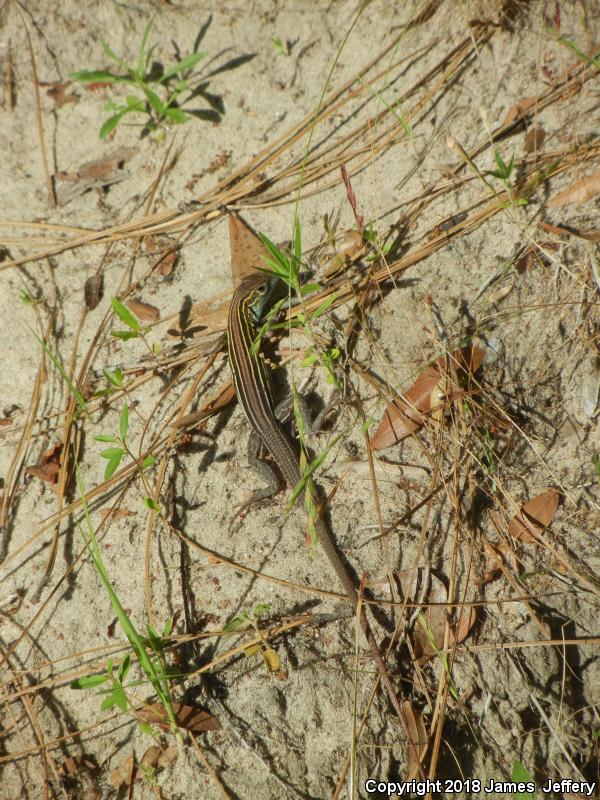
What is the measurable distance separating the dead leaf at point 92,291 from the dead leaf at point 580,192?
305 cm

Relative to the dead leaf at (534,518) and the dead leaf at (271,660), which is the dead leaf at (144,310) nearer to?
the dead leaf at (271,660)

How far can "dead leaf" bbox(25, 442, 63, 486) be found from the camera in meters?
3.24

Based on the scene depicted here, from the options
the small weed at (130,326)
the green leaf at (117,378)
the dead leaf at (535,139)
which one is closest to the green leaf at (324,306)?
the small weed at (130,326)

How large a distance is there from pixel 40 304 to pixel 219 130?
189 centimetres

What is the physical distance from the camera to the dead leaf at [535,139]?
3098mm

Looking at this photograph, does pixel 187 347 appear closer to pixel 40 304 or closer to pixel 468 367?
pixel 40 304

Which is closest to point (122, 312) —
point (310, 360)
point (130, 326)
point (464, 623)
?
point (130, 326)

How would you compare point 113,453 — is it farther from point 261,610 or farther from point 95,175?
point 95,175

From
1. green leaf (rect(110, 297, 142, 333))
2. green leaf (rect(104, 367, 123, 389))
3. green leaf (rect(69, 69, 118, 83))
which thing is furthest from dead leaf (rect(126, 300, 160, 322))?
green leaf (rect(69, 69, 118, 83))

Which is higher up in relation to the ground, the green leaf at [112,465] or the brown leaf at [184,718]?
the green leaf at [112,465]

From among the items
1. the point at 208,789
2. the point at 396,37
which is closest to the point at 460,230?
the point at 396,37

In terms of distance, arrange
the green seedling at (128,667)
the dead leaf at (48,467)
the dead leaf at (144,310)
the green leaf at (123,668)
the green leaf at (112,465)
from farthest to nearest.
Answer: the dead leaf at (144,310), the dead leaf at (48,467), the green leaf at (112,465), the green leaf at (123,668), the green seedling at (128,667)

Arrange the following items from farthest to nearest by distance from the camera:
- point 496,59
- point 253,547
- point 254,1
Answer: point 254,1 < point 496,59 < point 253,547

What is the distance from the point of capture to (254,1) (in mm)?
3834
